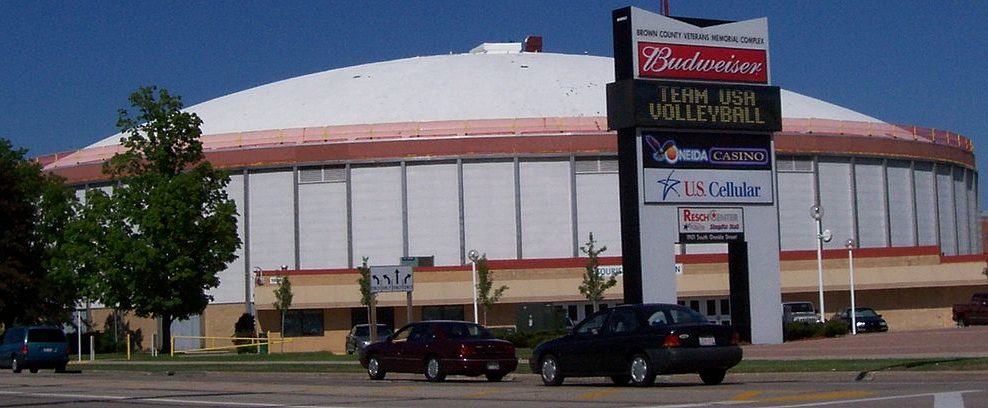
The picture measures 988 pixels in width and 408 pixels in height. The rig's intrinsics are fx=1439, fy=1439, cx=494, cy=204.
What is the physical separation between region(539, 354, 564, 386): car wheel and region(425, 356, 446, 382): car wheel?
3.70 meters

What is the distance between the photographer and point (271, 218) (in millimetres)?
77000

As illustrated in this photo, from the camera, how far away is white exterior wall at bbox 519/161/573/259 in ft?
245

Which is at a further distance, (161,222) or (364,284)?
(364,284)

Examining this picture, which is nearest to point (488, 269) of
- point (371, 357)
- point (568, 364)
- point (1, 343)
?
point (1, 343)

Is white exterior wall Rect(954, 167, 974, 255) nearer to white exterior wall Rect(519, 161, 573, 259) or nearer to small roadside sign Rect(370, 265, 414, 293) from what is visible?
white exterior wall Rect(519, 161, 573, 259)

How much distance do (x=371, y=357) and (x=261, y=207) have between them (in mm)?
44989


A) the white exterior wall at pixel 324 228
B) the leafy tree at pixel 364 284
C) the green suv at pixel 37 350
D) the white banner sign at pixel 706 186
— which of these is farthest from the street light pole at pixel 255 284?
the white banner sign at pixel 706 186

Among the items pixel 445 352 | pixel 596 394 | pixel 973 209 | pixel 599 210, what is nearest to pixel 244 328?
pixel 599 210

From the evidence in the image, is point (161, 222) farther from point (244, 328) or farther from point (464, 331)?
point (464, 331)

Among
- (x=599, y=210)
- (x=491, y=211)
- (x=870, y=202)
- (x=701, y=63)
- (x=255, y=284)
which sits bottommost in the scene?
(x=255, y=284)

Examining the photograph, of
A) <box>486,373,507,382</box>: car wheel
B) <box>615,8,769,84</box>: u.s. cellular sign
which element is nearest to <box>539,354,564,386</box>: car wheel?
<box>486,373,507,382</box>: car wheel

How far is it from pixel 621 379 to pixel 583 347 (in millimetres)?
939

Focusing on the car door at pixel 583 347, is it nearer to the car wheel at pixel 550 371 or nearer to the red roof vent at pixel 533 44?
the car wheel at pixel 550 371

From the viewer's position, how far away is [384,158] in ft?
249
